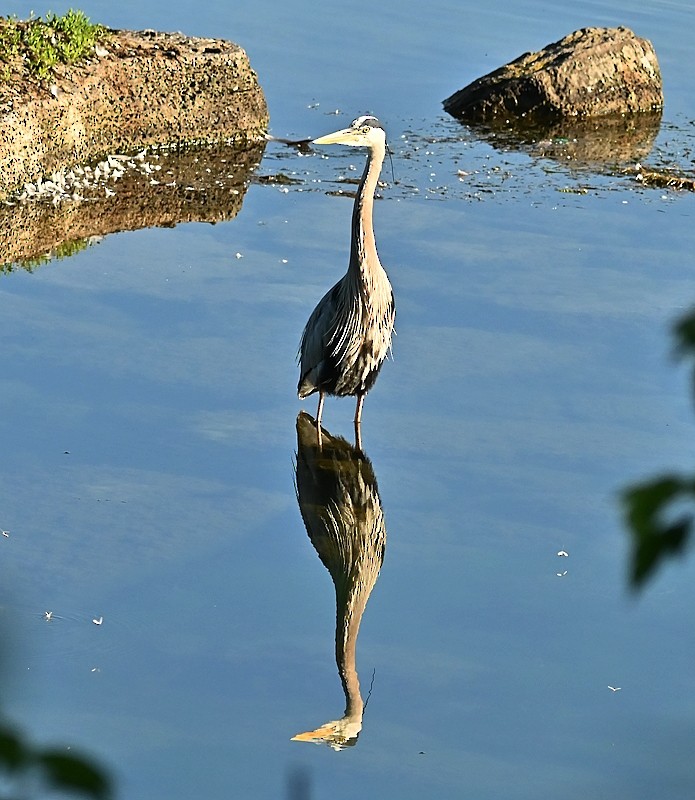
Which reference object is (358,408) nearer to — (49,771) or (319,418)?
(319,418)

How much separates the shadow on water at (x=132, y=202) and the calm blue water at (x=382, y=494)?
A: 0.27 m

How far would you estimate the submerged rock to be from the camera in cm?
984

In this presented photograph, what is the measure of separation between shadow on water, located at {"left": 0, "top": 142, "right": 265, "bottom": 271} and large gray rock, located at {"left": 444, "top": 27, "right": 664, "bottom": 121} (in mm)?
2503

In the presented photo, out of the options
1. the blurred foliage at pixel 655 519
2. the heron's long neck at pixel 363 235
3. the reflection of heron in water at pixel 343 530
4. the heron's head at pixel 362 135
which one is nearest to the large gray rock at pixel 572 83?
the heron's head at pixel 362 135

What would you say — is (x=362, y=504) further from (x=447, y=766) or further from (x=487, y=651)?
(x=447, y=766)

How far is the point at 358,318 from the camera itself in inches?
275

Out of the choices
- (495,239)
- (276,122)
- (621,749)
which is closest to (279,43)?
(276,122)

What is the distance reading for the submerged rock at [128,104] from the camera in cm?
984

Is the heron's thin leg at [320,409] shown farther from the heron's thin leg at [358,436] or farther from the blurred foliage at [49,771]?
the blurred foliage at [49,771]

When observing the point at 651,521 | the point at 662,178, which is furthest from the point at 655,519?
the point at 662,178

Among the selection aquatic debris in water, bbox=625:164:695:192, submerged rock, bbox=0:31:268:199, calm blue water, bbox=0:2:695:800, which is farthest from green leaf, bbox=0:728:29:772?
aquatic debris in water, bbox=625:164:695:192

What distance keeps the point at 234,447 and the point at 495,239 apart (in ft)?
11.5

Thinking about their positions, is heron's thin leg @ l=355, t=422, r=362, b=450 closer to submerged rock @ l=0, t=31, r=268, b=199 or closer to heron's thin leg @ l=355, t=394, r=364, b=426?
heron's thin leg @ l=355, t=394, r=364, b=426

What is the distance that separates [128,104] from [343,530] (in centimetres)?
545
